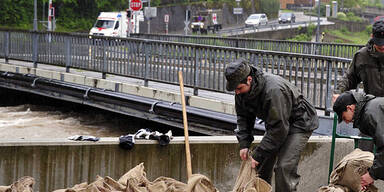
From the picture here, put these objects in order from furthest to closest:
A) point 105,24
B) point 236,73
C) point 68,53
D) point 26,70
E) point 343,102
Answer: point 105,24 < point 26,70 < point 68,53 < point 236,73 < point 343,102

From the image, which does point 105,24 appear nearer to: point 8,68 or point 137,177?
point 8,68

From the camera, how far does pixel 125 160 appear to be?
7.53 metres

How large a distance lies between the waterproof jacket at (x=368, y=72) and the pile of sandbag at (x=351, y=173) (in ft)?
3.04

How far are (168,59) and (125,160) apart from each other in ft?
22.0

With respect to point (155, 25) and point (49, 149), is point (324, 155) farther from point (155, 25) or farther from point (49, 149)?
point (155, 25)

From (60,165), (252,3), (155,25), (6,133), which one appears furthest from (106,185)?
(252,3)

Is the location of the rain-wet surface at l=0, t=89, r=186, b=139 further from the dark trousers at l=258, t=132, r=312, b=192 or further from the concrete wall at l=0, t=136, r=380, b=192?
the dark trousers at l=258, t=132, r=312, b=192

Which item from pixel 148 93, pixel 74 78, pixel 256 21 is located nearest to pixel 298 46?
pixel 74 78

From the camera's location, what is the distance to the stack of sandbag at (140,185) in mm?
6098

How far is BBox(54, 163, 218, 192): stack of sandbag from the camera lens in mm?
6098

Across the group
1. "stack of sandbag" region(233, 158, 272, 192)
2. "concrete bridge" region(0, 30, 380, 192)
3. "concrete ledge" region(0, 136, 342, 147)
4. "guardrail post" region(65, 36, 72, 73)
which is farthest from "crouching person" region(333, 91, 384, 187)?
"guardrail post" region(65, 36, 72, 73)

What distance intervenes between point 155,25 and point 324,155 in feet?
206

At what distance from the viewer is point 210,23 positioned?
245 feet

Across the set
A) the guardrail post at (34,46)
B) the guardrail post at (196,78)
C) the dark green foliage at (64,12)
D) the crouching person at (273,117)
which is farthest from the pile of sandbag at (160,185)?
the dark green foliage at (64,12)
